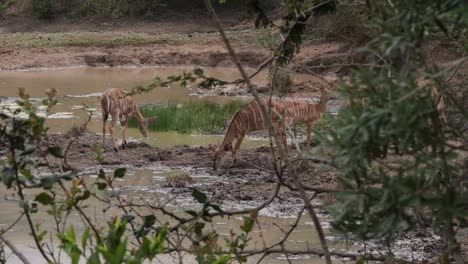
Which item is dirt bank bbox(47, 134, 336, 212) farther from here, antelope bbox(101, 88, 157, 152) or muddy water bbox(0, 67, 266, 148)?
muddy water bbox(0, 67, 266, 148)

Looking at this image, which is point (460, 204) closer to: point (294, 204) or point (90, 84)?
point (294, 204)

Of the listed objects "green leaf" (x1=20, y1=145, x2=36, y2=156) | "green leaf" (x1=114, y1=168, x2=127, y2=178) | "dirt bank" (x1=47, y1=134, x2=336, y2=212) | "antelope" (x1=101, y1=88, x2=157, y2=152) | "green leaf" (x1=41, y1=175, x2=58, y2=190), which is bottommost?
"dirt bank" (x1=47, y1=134, x2=336, y2=212)

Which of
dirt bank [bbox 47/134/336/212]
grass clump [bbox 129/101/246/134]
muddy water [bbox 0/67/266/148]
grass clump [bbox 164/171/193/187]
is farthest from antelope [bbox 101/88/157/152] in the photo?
grass clump [bbox 164/171/193/187]

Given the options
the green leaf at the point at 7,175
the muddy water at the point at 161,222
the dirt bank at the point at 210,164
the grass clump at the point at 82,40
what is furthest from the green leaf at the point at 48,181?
the grass clump at the point at 82,40

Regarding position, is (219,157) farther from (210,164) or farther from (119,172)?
(119,172)

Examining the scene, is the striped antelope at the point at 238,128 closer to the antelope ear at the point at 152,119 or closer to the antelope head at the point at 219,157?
the antelope head at the point at 219,157

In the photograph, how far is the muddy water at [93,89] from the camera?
46.7ft

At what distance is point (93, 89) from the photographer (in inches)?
799

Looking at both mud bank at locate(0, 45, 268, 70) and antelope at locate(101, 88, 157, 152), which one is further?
mud bank at locate(0, 45, 268, 70)

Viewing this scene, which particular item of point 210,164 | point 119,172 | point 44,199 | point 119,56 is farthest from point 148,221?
point 119,56

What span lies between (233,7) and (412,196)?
94.2ft

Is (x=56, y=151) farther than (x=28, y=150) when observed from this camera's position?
Yes

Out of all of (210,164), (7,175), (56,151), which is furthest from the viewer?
(210,164)

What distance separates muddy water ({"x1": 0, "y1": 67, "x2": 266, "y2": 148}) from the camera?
1423 cm
